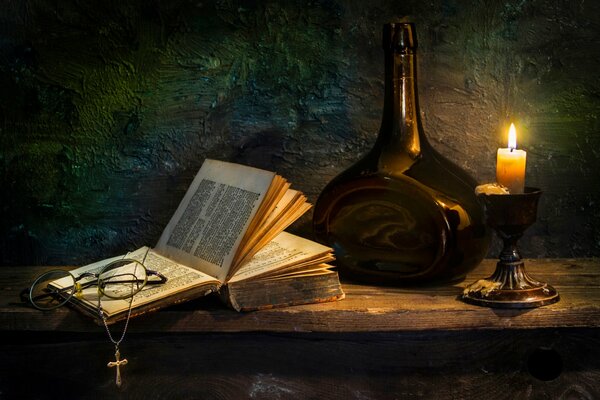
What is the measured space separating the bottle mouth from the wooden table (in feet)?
1.40

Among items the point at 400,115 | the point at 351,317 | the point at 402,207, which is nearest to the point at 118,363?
the point at 351,317

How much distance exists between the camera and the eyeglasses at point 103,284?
3.91 feet

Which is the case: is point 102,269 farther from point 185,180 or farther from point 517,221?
point 517,221

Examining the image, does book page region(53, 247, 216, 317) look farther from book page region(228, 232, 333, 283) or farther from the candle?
the candle

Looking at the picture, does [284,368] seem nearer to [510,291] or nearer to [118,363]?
[118,363]

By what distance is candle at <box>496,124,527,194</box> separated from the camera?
1.14 meters

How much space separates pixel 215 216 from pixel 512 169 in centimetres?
51

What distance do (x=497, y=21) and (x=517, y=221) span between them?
1.73 feet

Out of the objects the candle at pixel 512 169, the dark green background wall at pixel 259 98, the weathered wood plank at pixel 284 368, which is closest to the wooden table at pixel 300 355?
the weathered wood plank at pixel 284 368

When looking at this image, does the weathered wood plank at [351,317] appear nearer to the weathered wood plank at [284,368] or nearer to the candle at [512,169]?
the weathered wood plank at [284,368]

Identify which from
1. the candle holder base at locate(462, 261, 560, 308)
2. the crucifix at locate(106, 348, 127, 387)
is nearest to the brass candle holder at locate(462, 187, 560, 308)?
the candle holder base at locate(462, 261, 560, 308)

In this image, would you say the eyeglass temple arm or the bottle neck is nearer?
the eyeglass temple arm

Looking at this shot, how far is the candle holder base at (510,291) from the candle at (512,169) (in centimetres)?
14

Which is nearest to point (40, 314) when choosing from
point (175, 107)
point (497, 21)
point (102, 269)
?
point (102, 269)
